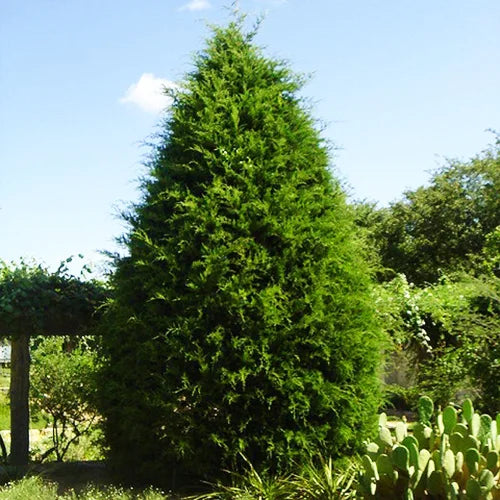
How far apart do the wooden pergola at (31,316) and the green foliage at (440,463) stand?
3.82m

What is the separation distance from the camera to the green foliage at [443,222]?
28963mm

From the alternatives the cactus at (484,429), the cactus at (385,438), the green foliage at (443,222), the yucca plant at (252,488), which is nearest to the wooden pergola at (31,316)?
the yucca plant at (252,488)

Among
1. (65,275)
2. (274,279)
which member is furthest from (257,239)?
(65,275)

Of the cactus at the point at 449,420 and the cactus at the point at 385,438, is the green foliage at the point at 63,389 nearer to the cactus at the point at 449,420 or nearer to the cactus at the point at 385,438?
the cactus at the point at 385,438

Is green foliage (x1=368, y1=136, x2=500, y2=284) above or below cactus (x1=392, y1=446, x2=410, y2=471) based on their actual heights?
above

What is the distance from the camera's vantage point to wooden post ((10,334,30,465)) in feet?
24.7

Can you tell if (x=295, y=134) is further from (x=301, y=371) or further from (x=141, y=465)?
(x=141, y=465)

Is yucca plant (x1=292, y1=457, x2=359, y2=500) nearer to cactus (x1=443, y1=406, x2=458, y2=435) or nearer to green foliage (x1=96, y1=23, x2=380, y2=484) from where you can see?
green foliage (x1=96, y1=23, x2=380, y2=484)

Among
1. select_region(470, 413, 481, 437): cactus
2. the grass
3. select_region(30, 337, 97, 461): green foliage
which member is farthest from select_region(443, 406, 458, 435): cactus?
select_region(30, 337, 97, 461): green foliage

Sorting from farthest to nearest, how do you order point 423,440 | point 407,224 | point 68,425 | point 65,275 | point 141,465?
point 407,224 < point 68,425 < point 65,275 < point 141,465 < point 423,440

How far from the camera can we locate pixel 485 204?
29.1 meters

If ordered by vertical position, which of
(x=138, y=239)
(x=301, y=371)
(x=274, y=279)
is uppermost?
(x=138, y=239)

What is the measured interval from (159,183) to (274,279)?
1330 mm

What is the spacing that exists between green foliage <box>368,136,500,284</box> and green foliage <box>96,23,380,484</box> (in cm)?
2350
